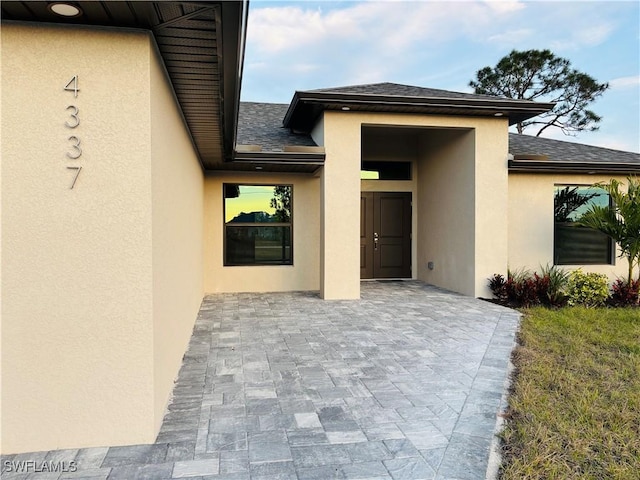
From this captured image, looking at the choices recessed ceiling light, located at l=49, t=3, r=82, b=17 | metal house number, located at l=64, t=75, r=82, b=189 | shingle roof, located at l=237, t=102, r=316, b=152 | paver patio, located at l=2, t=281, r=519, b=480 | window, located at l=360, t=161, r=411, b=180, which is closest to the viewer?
recessed ceiling light, located at l=49, t=3, r=82, b=17

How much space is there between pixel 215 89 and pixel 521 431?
12.3 feet

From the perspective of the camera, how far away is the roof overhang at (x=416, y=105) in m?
7.24

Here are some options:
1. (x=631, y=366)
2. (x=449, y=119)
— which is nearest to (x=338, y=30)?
(x=449, y=119)

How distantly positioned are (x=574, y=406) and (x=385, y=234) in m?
7.49

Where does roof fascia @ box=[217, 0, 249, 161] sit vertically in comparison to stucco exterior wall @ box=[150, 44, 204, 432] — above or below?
above

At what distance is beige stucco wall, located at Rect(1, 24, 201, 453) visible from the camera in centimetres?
252

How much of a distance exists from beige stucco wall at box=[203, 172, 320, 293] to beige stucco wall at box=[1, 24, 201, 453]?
6.17 m

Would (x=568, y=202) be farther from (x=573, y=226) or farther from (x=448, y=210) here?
(x=448, y=210)

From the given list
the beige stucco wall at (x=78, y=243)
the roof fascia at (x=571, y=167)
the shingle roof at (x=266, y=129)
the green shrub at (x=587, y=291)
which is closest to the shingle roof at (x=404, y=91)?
the shingle roof at (x=266, y=129)

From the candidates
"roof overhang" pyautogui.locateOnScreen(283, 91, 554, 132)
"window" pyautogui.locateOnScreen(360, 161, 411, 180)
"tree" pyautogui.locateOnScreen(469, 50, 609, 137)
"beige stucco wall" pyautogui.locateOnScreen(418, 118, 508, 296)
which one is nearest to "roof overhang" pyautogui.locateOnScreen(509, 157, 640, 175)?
"beige stucco wall" pyautogui.locateOnScreen(418, 118, 508, 296)

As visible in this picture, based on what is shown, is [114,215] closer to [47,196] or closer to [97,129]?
[47,196]

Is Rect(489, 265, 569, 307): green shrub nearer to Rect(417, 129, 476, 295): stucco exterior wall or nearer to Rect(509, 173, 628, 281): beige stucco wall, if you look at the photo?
Rect(417, 129, 476, 295): stucco exterior wall

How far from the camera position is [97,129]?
2.61m

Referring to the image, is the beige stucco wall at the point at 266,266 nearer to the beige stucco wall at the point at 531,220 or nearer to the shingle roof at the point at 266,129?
the shingle roof at the point at 266,129
